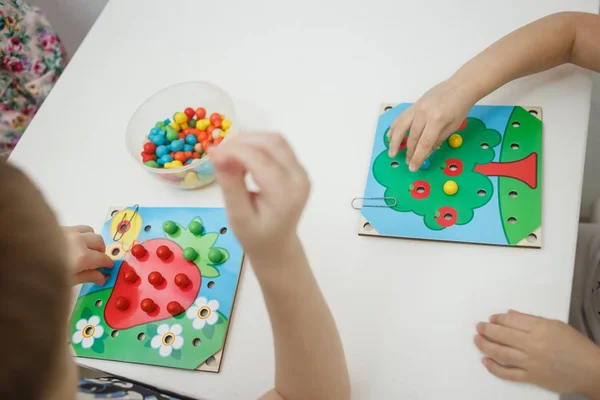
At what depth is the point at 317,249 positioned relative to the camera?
23.5 inches

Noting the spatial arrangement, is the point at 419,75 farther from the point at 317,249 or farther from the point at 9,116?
the point at 9,116

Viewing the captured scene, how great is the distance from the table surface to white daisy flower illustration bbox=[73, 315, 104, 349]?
0.03 meters

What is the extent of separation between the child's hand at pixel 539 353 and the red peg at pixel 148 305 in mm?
378

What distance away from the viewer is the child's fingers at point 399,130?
2.01 feet

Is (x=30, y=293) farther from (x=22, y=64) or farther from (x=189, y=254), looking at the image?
(x=22, y=64)

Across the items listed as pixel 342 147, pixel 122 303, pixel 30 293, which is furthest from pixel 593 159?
pixel 30 293

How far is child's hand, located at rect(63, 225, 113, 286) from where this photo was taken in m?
0.61

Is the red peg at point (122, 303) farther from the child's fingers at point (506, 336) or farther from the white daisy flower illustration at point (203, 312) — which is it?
the child's fingers at point (506, 336)

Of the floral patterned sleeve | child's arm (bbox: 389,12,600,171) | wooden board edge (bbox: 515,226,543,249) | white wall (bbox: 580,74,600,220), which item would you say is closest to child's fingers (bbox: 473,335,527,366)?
wooden board edge (bbox: 515,226,543,249)

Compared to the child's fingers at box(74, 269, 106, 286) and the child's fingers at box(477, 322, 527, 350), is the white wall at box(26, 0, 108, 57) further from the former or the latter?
the child's fingers at box(477, 322, 527, 350)

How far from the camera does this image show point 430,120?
595 mm

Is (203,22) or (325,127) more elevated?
(203,22)

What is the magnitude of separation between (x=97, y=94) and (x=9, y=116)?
38 centimetres

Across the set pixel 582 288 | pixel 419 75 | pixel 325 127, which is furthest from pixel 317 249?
Answer: pixel 582 288
